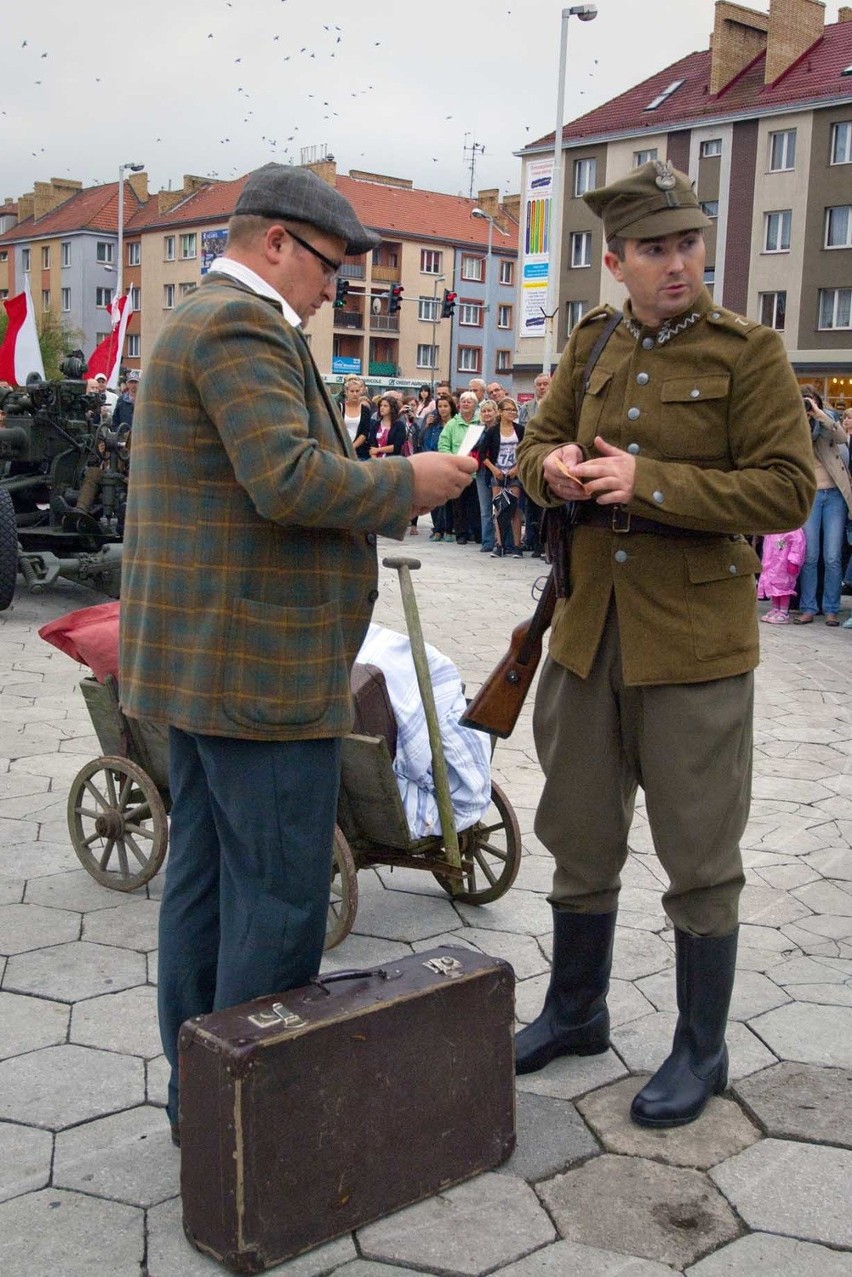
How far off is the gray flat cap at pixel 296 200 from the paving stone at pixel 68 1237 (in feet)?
6.26

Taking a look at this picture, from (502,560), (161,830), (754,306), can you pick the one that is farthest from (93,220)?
(161,830)

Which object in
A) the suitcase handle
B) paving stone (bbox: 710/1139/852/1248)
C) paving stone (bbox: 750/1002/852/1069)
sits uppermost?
the suitcase handle

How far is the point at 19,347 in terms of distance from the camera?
1272 centimetres

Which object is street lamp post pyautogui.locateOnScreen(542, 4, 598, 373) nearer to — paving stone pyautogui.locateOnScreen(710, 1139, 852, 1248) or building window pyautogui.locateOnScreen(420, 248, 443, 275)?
paving stone pyautogui.locateOnScreen(710, 1139, 852, 1248)

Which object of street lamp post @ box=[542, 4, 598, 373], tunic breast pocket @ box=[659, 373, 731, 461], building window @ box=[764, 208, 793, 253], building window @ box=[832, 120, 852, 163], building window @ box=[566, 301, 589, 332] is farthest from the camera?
building window @ box=[566, 301, 589, 332]

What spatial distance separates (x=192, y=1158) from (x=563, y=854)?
1.14 m

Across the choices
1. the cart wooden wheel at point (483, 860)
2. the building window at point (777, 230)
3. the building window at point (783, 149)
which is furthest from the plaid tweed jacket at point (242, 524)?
the building window at point (783, 149)

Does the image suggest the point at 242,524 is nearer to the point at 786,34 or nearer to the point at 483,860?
the point at 483,860

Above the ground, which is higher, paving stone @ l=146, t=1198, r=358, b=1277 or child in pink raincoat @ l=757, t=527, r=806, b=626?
child in pink raincoat @ l=757, t=527, r=806, b=626

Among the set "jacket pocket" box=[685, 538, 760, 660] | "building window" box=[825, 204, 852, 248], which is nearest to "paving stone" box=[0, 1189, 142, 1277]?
"jacket pocket" box=[685, 538, 760, 660]

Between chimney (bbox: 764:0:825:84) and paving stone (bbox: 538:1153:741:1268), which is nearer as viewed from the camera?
paving stone (bbox: 538:1153:741:1268)

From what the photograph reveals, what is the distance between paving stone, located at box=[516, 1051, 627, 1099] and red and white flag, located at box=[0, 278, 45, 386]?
1066cm

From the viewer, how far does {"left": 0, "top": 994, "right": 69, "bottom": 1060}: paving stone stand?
10.9ft

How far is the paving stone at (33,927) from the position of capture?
397 centimetres
